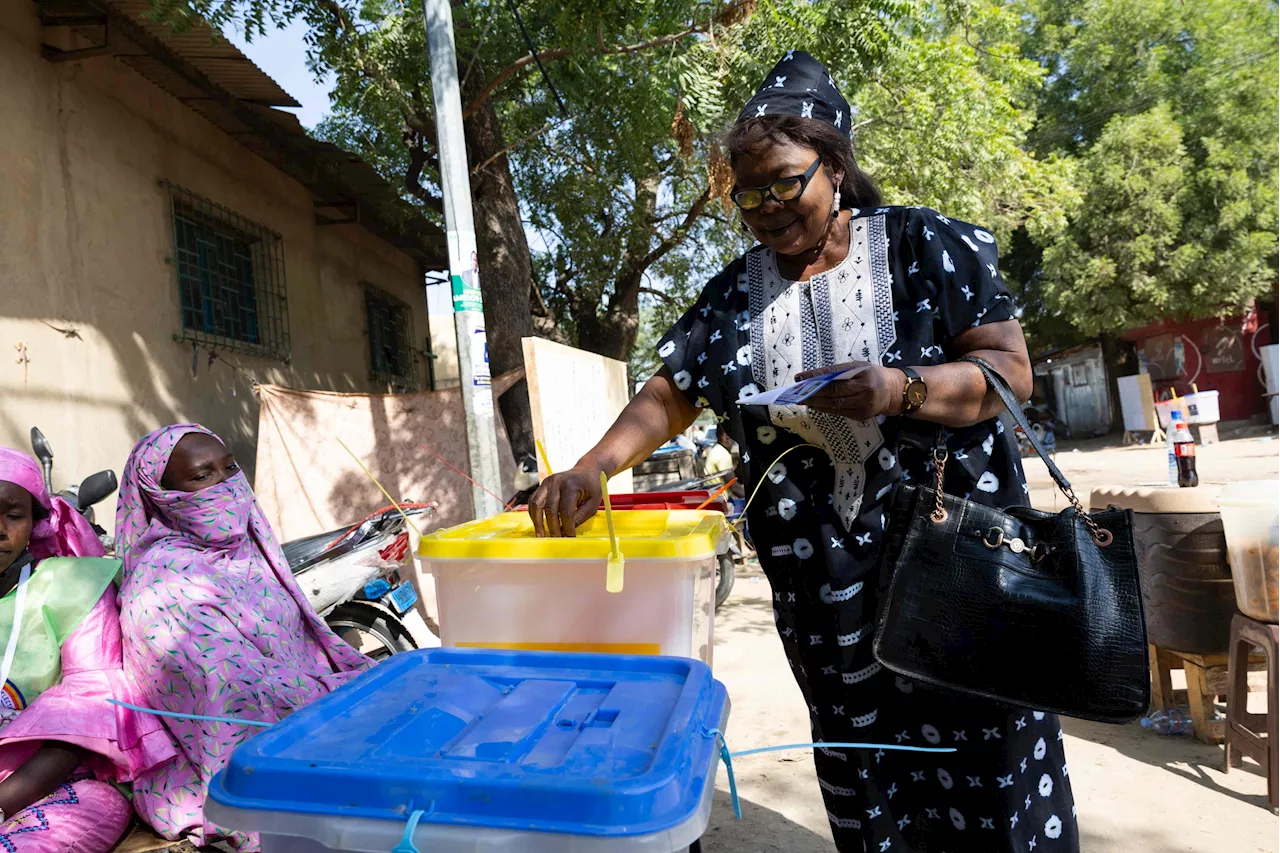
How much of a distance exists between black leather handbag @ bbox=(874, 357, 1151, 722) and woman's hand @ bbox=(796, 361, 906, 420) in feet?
0.61

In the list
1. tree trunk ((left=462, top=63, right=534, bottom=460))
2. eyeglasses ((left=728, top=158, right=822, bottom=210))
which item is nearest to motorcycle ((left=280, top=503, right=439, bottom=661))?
eyeglasses ((left=728, top=158, right=822, bottom=210))

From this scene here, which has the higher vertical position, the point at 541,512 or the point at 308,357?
the point at 308,357

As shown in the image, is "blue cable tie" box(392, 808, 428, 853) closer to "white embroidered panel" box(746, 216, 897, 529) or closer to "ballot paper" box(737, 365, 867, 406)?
"ballot paper" box(737, 365, 867, 406)

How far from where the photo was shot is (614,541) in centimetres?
142

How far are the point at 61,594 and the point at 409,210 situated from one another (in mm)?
7615

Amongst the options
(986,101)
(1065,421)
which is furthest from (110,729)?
(1065,421)

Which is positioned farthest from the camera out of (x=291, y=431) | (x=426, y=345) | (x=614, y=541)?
(x=426, y=345)

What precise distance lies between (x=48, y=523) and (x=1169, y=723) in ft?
13.0

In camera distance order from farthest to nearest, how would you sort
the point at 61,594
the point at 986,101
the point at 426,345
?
1. the point at 426,345
2. the point at 986,101
3. the point at 61,594

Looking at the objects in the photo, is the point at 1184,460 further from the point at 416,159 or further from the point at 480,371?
the point at 416,159

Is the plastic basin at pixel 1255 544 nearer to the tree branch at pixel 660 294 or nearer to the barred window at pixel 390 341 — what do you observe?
the barred window at pixel 390 341

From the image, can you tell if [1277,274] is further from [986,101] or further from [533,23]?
[533,23]

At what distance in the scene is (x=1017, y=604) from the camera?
1357 mm

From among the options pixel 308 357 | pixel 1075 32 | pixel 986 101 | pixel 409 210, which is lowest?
pixel 308 357
